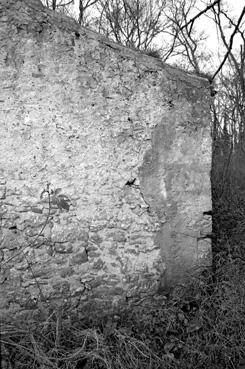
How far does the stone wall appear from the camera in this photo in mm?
3559

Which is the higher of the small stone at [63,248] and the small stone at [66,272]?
the small stone at [63,248]

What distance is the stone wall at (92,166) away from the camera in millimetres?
3559

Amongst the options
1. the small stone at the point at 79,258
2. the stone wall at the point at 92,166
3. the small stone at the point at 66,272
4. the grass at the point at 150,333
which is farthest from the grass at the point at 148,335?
the small stone at the point at 79,258

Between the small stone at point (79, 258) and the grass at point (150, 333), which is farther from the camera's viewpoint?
the small stone at point (79, 258)

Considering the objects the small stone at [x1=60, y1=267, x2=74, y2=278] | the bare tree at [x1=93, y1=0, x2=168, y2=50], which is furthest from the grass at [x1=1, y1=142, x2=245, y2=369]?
the bare tree at [x1=93, y1=0, x2=168, y2=50]

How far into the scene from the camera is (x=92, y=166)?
3.76 metres

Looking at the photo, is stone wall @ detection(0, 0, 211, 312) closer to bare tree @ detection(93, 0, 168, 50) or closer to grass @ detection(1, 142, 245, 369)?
grass @ detection(1, 142, 245, 369)

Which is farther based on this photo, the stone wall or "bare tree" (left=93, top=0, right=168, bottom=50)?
"bare tree" (left=93, top=0, right=168, bottom=50)

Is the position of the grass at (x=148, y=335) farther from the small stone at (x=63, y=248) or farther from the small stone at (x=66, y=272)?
the small stone at (x=63, y=248)

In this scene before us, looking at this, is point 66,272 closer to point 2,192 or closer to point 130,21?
point 2,192

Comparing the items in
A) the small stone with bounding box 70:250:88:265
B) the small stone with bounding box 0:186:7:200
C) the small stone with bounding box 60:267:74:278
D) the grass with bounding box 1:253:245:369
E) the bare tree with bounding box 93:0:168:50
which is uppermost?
the bare tree with bounding box 93:0:168:50

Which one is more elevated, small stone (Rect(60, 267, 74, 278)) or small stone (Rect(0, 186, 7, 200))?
small stone (Rect(0, 186, 7, 200))

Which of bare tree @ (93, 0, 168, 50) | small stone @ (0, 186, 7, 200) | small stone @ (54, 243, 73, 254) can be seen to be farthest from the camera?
bare tree @ (93, 0, 168, 50)

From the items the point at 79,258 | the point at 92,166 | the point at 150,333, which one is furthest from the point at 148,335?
the point at 92,166
